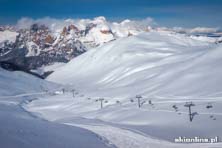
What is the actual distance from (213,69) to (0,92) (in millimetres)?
94255

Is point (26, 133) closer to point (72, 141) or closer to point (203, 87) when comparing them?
point (72, 141)

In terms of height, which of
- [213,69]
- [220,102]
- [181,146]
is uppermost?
[213,69]

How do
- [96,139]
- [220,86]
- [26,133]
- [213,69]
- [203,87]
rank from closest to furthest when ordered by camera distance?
[26,133], [96,139], [220,86], [203,87], [213,69]

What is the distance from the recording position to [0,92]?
156m

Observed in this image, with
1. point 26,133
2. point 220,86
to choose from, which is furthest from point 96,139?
point 220,86

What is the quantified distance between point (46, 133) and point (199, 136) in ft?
55.1

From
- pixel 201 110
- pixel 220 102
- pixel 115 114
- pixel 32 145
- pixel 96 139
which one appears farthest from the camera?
pixel 115 114

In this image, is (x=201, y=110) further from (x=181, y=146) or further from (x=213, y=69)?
(x=213, y=69)

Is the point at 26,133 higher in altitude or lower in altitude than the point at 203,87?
lower

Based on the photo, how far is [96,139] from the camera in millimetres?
30375

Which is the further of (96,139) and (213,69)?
(213,69)

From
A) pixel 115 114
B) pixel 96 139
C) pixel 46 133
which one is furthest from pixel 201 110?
pixel 46 133

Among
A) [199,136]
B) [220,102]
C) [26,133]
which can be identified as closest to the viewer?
[26,133]

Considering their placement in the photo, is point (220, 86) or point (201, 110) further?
point (220, 86)
